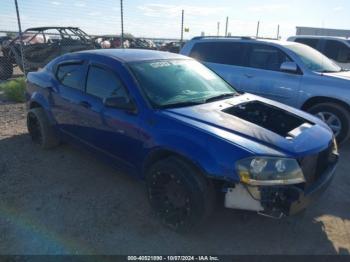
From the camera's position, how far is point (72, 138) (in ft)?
15.0

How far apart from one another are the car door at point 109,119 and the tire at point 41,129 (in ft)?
3.94

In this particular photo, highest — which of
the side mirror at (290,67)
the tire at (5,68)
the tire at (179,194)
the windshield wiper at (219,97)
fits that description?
the side mirror at (290,67)

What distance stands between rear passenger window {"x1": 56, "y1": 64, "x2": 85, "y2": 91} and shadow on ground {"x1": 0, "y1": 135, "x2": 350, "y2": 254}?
119 cm

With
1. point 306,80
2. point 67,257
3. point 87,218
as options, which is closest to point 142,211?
point 87,218

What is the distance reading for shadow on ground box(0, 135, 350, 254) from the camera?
3.14 metres

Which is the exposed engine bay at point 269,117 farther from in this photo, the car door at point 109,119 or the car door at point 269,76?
the car door at point 269,76

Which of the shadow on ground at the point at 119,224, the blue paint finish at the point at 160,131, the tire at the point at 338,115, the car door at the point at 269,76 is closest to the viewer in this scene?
the blue paint finish at the point at 160,131

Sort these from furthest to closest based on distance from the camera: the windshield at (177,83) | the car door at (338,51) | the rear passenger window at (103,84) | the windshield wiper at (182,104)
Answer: the car door at (338,51) → the rear passenger window at (103,84) → the windshield at (177,83) → the windshield wiper at (182,104)

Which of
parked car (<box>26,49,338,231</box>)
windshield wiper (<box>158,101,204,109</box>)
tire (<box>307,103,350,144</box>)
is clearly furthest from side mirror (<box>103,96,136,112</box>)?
tire (<box>307,103,350,144</box>)

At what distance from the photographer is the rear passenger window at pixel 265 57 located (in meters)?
6.25

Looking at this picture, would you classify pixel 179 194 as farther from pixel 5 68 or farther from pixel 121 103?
pixel 5 68

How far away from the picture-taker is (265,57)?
643cm

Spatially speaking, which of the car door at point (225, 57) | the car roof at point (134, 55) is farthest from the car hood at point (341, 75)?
the car roof at point (134, 55)

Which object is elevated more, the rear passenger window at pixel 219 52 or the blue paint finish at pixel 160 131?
the rear passenger window at pixel 219 52
